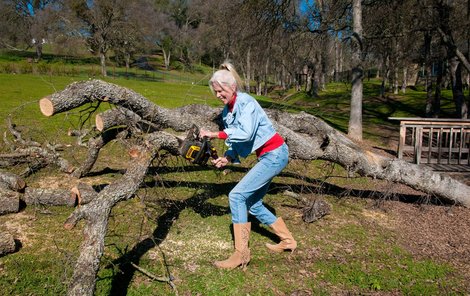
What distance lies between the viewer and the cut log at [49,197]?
551 cm

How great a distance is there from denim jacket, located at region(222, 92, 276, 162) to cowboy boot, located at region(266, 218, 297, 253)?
1053 millimetres

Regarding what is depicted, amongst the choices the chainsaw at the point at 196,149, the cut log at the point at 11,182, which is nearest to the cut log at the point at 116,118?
the chainsaw at the point at 196,149

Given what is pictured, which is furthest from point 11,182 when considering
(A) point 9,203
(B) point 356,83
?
(B) point 356,83

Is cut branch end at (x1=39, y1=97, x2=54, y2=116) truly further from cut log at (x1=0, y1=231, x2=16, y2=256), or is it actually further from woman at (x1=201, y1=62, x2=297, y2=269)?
woman at (x1=201, y1=62, x2=297, y2=269)

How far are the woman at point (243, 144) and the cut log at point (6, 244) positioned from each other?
224 centimetres

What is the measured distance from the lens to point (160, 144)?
4.64 metres

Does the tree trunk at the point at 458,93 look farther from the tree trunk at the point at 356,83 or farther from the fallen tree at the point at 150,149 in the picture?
the fallen tree at the point at 150,149

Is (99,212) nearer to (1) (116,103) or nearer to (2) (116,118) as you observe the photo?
(1) (116,103)

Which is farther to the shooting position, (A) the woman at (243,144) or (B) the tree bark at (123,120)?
(B) the tree bark at (123,120)

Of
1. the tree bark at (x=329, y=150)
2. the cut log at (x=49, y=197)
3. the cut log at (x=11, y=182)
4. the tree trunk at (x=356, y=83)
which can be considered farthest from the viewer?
the tree trunk at (x=356, y=83)

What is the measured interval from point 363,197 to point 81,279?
17.4ft

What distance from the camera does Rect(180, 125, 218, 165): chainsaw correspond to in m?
3.84

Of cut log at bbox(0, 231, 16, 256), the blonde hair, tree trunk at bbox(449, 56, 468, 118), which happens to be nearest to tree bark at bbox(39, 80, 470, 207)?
the blonde hair

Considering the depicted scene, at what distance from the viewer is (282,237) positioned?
455 cm
